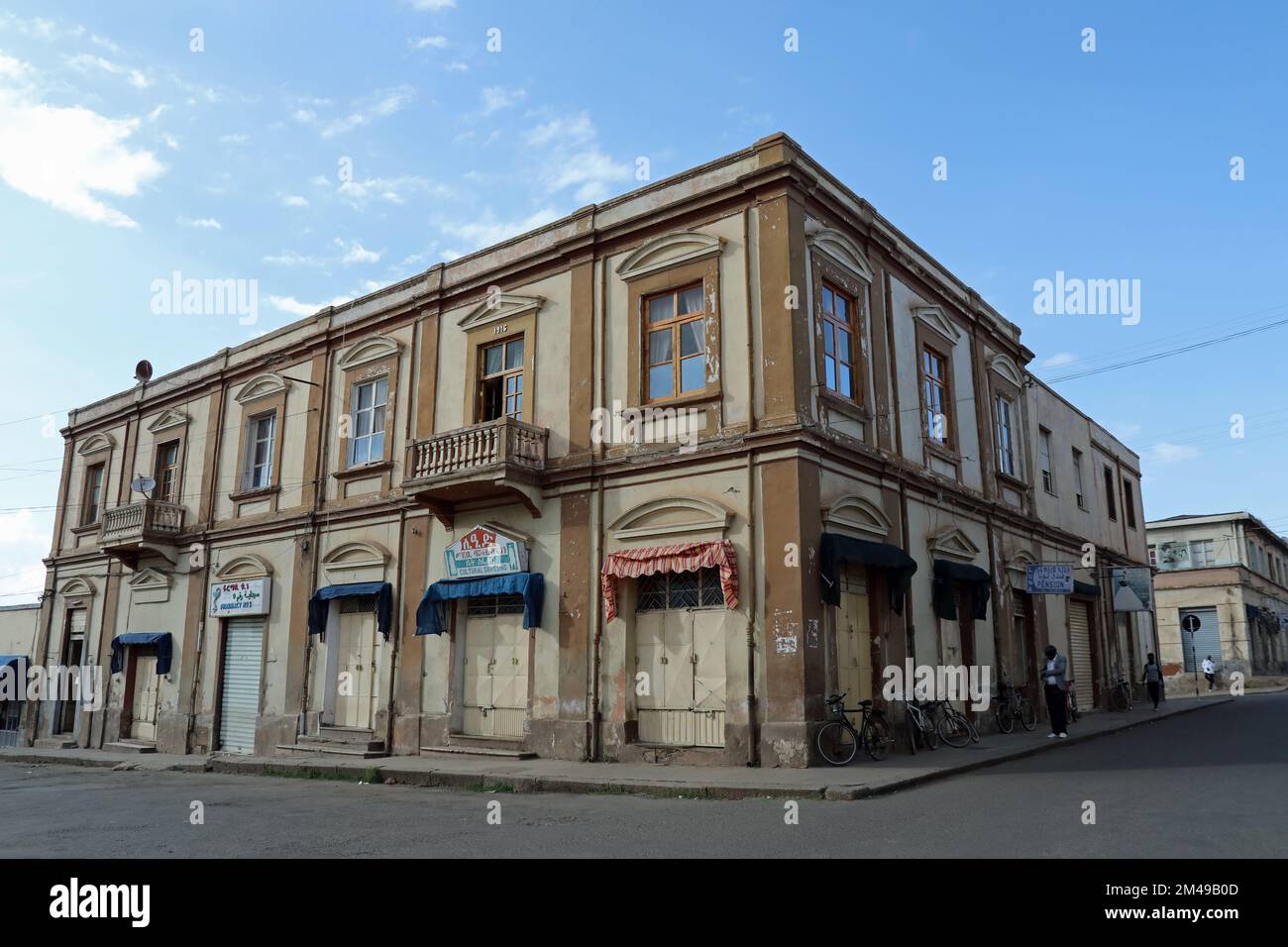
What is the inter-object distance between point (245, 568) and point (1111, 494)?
26283 millimetres

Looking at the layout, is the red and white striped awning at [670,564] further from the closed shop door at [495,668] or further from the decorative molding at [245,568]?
the decorative molding at [245,568]

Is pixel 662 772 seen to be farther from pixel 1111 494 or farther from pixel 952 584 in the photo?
pixel 1111 494

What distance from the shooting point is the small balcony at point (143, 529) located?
2352 cm

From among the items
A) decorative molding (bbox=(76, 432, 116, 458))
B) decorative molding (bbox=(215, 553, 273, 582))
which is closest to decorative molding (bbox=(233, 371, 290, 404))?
decorative molding (bbox=(215, 553, 273, 582))

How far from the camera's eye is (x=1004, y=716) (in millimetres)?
18703

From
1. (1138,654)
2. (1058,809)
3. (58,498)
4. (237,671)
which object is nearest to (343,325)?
(237,671)

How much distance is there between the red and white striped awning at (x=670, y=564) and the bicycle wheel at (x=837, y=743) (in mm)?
2219

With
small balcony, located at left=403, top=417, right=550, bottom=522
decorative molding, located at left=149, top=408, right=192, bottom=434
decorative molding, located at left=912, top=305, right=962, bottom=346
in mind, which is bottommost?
small balcony, located at left=403, top=417, right=550, bottom=522

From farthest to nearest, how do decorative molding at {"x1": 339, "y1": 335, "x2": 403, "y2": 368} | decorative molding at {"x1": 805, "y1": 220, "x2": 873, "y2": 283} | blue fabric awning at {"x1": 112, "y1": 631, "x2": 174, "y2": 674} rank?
blue fabric awning at {"x1": 112, "y1": 631, "x2": 174, "y2": 674}
decorative molding at {"x1": 339, "y1": 335, "x2": 403, "y2": 368}
decorative molding at {"x1": 805, "y1": 220, "x2": 873, "y2": 283}

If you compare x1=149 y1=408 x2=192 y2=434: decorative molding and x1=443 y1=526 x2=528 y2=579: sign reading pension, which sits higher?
x1=149 y1=408 x2=192 y2=434: decorative molding

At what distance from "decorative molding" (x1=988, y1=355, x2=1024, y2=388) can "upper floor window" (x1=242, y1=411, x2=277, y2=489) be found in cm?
1760

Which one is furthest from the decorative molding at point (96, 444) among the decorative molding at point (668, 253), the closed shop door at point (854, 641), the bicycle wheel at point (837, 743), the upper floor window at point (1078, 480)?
the upper floor window at point (1078, 480)

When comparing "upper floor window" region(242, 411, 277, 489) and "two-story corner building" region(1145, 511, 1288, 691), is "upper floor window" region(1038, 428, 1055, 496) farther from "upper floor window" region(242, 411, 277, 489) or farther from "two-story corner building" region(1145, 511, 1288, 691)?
"two-story corner building" region(1145, 511, 1288, 691)

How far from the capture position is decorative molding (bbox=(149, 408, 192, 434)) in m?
25.2
